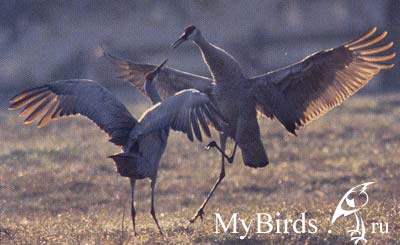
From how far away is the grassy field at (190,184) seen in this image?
8.23 metres

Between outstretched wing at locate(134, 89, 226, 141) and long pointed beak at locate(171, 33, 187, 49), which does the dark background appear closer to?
long pointed beak at locate(171, 33, 187, 49)

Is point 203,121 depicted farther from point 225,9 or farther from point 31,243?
point 225,9

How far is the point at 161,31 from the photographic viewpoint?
89.6 feet

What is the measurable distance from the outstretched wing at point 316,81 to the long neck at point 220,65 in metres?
0.20

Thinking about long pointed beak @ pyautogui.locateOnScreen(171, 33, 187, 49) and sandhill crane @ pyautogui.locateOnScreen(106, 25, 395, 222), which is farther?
sandhill crane @ pyautogui.locateOnScreen(106, 25, 395, 222)

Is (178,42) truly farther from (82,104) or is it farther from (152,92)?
(82,104)

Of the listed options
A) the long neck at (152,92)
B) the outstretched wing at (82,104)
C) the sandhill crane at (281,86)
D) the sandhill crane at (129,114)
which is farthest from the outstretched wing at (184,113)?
the sandhill crane at (281,86)

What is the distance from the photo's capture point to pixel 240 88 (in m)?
9.29

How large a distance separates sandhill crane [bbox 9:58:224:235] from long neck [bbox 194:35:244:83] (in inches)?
31.4

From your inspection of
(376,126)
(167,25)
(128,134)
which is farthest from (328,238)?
(167,25)

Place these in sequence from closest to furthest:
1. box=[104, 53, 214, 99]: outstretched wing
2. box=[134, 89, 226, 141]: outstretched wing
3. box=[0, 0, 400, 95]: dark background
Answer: box=[134, 89, 226, 141]: outstretched wing, box=[104, 53, 214, 99]: outstretched wing, box=[0, 0, 400, 95]: dark background

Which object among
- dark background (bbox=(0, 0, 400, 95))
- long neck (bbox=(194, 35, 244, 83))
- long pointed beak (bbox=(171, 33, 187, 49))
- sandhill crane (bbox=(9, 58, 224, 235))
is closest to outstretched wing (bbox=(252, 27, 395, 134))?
long neck (bbox=(194, 35, 244, 83))

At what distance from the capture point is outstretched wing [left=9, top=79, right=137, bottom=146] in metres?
8.16

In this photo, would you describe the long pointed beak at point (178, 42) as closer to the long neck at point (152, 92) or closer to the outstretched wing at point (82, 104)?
the long neck at point (152, 92)
